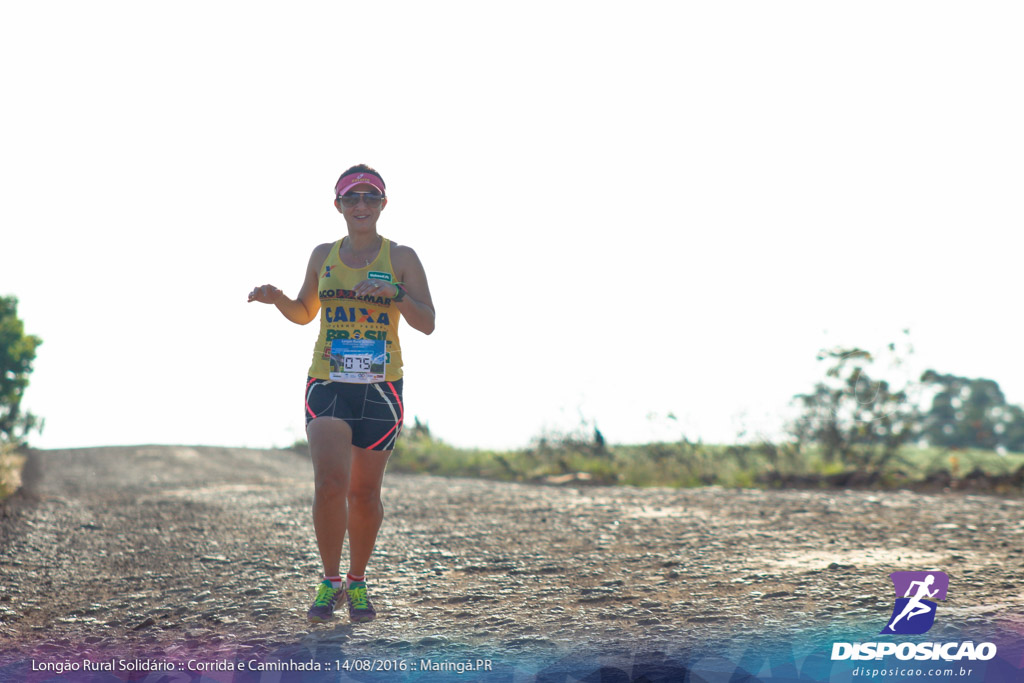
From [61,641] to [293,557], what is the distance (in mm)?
2118

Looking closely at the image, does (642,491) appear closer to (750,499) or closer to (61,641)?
(750,499)

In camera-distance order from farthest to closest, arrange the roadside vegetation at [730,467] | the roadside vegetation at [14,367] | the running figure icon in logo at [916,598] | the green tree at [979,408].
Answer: the green tree at [979,408]
the roadside vegetation at [14,367]
the roadside vegetation at [730,467]
the running figure icon in logo at [916,598]

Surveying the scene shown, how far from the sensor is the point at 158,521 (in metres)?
8.83

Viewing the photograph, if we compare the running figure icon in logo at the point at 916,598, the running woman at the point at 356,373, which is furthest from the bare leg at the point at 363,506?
the running figure icon in logo at the point at 916,598

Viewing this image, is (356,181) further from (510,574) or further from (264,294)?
(510,574)

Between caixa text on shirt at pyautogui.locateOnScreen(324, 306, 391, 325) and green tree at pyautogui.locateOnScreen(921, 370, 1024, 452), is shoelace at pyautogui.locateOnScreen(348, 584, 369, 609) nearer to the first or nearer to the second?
caixa text on shirt at pyautogui.locateOnScreen(324, 306, 391, 325)

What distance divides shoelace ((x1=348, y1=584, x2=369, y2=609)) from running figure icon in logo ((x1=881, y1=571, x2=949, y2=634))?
8.25 ft

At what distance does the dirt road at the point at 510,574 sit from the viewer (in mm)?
4086

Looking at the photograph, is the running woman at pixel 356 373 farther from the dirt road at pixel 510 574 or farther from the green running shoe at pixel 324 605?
the dirt road at pixel 510 574

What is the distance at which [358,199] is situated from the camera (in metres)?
4.61

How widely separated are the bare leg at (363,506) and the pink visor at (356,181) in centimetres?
137

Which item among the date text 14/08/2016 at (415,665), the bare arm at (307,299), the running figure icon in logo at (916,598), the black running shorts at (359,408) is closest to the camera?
the date text 14/08/2016 at (415,665)

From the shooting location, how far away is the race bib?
4.47 metres

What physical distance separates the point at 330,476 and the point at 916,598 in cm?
299
